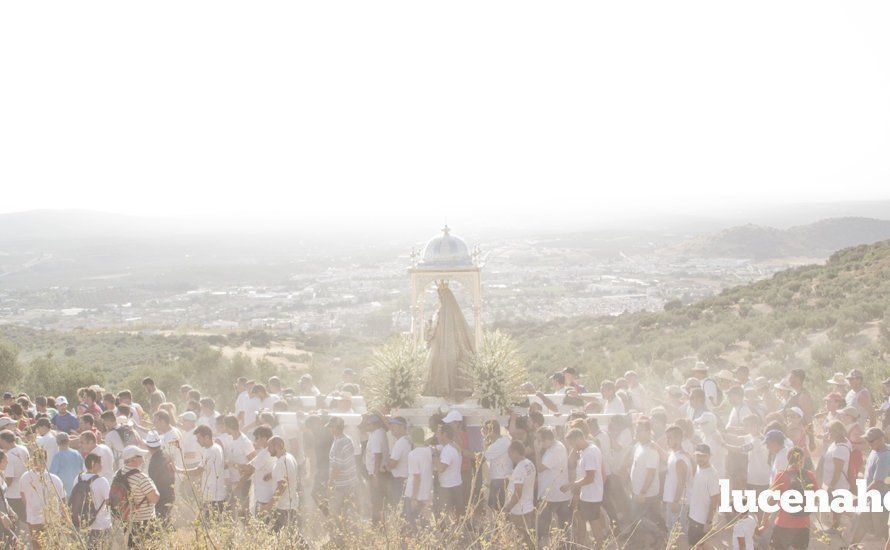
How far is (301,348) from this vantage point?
3303cm

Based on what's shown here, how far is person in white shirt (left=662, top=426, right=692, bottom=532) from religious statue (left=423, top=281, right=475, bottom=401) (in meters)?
4.26

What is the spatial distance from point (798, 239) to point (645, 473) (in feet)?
280

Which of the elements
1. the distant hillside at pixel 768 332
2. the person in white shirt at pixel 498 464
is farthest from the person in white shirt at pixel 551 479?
the distant hillside at pixel 768 332

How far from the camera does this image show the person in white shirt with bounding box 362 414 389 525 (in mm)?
8414

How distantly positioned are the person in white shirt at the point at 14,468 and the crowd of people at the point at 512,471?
0.02 m

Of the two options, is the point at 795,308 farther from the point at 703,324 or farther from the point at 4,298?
the point at 4,298

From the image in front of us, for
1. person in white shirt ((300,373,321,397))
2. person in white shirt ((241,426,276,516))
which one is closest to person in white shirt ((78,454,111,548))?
person in white shirt ((241,426,276,516))

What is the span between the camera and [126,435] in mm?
8445

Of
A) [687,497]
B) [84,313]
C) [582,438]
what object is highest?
[582,438]

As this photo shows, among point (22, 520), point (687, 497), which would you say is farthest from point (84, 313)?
point (687, 497)

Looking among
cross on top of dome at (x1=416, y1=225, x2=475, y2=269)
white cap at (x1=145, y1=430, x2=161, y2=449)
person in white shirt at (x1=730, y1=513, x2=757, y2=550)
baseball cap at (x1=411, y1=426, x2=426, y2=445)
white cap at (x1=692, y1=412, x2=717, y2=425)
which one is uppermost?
cross on top of dome at (x1=416, y1=225, x2=475, y2=269)

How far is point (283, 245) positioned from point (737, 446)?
166 meters

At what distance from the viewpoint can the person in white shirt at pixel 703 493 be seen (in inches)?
270

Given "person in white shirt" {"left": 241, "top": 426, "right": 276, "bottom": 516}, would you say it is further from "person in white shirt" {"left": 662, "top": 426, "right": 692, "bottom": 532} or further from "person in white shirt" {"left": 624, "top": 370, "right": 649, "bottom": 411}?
"person in white shirt" {"left": 624, "top": 370, "right": 649, "bottom": 411}
